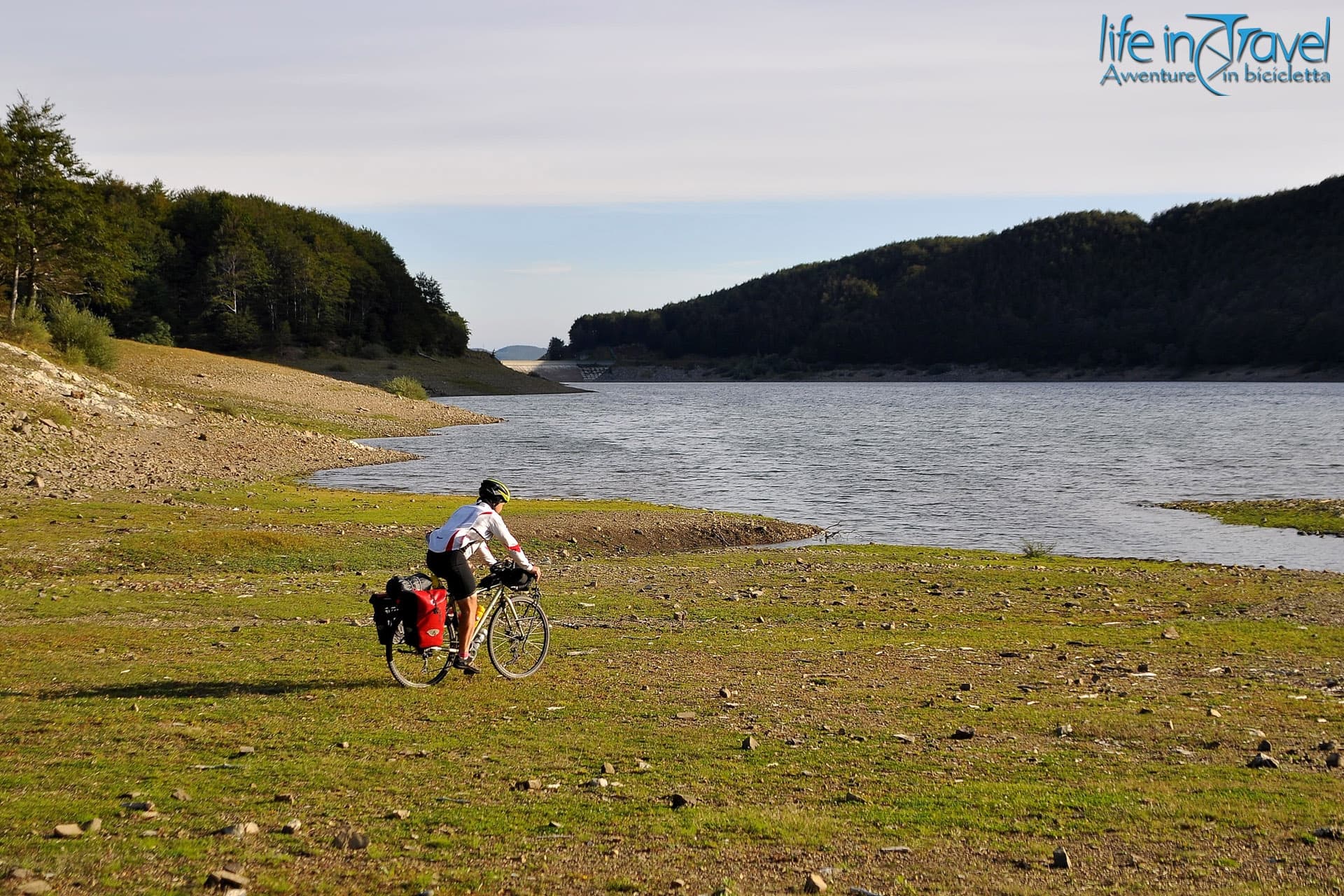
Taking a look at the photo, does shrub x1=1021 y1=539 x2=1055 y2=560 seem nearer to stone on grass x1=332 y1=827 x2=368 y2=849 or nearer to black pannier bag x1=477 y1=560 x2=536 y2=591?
black pannier bag x1=477 y1=560 x2=536 y2=591

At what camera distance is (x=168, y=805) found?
7641 mm

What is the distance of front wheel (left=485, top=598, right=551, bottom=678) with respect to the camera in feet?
39.9

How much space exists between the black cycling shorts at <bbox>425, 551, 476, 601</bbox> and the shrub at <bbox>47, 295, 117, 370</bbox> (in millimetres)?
50956

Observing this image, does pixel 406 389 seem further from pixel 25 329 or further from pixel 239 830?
pixel 239 830

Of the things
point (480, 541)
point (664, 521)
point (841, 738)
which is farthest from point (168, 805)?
point (664, 521)

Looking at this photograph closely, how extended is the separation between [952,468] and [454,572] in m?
44.6

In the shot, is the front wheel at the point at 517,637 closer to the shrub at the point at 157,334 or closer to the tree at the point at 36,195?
the tree at the point at 36,195

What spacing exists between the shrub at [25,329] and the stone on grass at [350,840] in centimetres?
5008

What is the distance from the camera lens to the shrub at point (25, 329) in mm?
49719

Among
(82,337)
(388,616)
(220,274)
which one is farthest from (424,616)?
(220,274)

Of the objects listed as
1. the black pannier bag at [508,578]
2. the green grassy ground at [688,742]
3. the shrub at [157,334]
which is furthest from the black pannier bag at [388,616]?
the shrub at [157,334]

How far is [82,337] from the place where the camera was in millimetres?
56125

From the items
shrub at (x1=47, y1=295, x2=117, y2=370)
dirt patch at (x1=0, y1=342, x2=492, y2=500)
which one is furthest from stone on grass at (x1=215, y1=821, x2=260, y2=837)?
shrub at (x1=47, y1=295, x2=117, y2=370)

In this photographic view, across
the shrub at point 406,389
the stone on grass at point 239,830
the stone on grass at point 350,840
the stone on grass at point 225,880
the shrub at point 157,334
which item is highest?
the shrub at point 157,334
